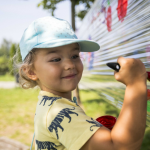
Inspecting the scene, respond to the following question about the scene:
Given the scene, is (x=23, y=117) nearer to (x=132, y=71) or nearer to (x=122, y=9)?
(x=122, y=9)

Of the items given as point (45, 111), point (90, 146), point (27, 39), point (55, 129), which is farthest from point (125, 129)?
point (27, 39)

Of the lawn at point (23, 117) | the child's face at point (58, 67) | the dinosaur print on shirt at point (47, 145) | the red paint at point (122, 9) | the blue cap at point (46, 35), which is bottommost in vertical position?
the lawn at point (23, 117)

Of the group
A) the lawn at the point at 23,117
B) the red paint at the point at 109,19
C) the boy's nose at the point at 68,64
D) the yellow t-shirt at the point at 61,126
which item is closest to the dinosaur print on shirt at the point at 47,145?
the yellow t-shirt at the point at 61,126

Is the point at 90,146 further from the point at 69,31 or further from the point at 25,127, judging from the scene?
the point at 25,127

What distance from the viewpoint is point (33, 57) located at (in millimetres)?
1363

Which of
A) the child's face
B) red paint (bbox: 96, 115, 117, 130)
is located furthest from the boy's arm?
the child's face

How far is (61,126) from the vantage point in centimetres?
95

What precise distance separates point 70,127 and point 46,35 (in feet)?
2.40

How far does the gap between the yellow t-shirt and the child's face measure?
17 cm

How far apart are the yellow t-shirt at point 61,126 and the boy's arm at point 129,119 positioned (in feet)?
0.18

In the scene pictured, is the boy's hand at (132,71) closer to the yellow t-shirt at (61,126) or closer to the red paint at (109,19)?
the yellow t-shirt at (61,126)

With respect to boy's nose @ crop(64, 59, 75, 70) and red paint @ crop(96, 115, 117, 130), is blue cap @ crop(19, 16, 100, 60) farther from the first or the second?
red paint @ crop(96, 115, 117, 130)

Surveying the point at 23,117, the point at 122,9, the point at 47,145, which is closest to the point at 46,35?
the point at 47,145

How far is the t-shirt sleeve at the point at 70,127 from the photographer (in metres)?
0.91
